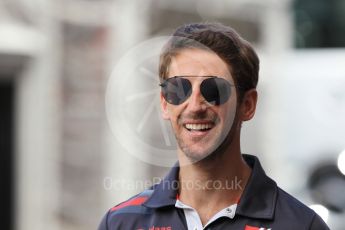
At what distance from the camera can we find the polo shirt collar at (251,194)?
1897 millimetres

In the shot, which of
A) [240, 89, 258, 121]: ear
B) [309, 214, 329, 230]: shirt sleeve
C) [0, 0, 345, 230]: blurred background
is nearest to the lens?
[309, 214, 329, 230]: shirt sleeve

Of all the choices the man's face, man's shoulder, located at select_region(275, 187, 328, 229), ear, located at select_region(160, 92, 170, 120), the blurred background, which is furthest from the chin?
the blurred background

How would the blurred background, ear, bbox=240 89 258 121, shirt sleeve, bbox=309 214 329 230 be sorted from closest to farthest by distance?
shirt sleeve, bbox=309 214 329 230
ear, bbox=240 89 258 121
the blurred background

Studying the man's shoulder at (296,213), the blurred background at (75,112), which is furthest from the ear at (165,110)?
the blurred background at (75,112)

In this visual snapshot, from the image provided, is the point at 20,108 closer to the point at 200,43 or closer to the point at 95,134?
the point at 95,134

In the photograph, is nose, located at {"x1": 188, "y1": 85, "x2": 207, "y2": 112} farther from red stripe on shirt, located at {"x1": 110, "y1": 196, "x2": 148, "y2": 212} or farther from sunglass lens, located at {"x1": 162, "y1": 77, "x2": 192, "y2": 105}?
red stripe on shirt, located at {"x1": 110, "y1": 196, "x2": 148, "y2": 212}

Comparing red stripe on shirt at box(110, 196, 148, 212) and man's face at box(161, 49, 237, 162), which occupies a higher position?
man's face at box(161, 49, 237, 162)

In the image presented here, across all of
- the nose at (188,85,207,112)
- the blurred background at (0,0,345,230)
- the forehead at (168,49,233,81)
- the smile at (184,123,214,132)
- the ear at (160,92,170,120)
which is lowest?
the blurred background at (0,0,345,230)

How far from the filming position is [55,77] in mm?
7469

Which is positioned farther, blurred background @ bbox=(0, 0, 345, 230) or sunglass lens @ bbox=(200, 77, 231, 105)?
blurred background @ bbox=(0, 0, 345, 230)

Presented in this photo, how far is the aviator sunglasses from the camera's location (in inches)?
73.6

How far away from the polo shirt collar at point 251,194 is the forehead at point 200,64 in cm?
26

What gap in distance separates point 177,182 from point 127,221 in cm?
16

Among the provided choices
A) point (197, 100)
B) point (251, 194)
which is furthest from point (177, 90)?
point (251, 194)
